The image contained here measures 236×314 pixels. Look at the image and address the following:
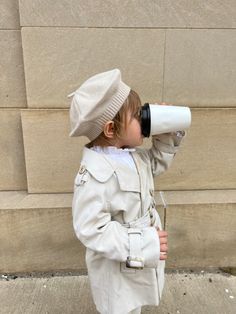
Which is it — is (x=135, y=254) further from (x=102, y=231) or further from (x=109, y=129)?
(x=109, y=129)

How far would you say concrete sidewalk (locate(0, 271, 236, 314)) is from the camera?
272 centimetres

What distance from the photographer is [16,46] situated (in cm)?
293

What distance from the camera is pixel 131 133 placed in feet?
6.02

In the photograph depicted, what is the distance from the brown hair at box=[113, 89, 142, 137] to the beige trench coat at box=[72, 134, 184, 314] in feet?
0.57

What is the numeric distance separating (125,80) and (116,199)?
1388 millimetres

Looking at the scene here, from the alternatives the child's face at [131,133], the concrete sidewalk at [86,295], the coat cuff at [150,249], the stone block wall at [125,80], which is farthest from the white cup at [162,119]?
the concrete sidewalk at [86,295]

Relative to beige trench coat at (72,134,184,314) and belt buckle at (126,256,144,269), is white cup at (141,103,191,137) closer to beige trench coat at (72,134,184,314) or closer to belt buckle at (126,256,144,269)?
beige trench coat at (72,134,184,314)

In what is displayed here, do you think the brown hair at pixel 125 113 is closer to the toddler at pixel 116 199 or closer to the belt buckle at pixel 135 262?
the toddler at pixel 116 199

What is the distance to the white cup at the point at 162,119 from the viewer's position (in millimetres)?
1828

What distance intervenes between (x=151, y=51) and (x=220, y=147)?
39.7 inches

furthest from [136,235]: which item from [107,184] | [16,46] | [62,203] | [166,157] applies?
[16,46]

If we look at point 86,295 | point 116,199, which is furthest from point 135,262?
point 86,295

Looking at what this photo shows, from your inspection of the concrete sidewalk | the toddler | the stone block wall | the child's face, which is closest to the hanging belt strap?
the toddler

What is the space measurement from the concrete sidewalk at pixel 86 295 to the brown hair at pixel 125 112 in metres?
1.60
